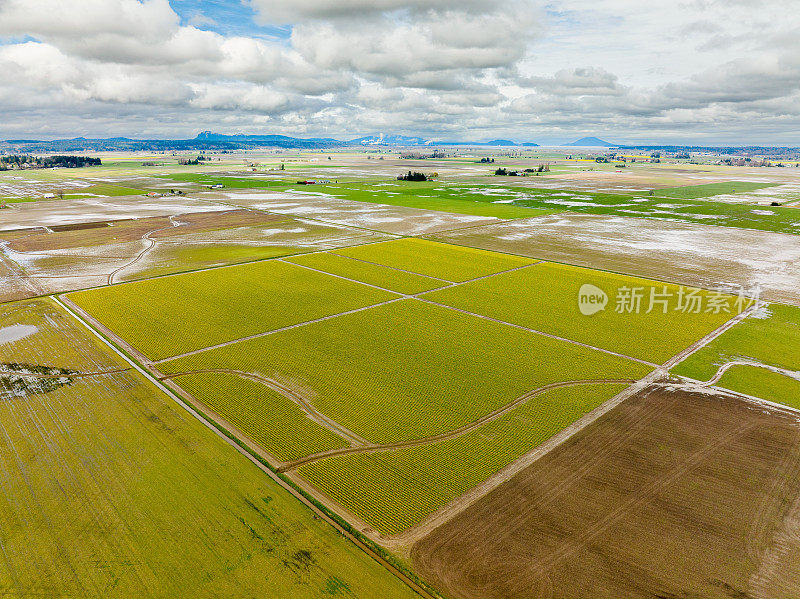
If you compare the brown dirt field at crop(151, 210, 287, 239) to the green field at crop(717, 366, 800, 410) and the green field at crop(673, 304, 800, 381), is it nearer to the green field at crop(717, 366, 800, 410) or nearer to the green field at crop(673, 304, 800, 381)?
the green field at crop(673, 304, 800, 381)

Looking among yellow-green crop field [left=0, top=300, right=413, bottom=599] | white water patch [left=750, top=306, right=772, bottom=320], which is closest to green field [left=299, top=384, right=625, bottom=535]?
yellow-green crop field [left=0, top=300, right=413, bottom=599]

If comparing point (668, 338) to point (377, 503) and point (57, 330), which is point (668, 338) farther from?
point (57, 330)

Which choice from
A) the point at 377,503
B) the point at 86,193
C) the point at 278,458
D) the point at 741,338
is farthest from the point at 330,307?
the point at 86,193

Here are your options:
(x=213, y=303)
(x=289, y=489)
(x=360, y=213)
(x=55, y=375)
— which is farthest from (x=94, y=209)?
(x=289, y=489)

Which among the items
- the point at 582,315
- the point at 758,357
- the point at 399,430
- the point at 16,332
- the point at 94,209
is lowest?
the point at 399,430

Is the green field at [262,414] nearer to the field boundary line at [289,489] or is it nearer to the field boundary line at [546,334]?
the field boundary line at [289,489]

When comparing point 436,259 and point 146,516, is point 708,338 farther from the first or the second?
point 146,516

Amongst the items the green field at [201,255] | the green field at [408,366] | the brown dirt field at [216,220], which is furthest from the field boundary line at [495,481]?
the brown dirt field at [216,220]
